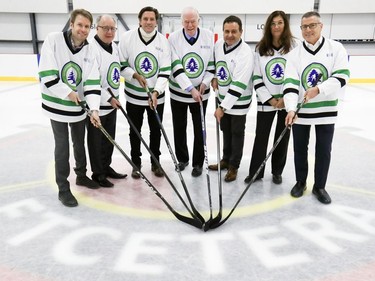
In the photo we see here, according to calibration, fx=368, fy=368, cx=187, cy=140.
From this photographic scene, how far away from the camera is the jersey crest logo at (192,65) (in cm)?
284

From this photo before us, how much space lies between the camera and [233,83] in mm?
2639

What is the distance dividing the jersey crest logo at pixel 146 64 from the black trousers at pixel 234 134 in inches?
26.3

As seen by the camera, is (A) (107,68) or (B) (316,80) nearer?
(B) (316,80)

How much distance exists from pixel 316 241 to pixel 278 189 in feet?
2.41

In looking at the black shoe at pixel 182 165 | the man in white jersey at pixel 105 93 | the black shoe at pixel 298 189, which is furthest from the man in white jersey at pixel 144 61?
the black shoe at pixel 298 189

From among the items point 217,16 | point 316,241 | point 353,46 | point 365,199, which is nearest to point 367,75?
point 353,46

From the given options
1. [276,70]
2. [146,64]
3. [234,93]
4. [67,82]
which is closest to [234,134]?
[234,93]

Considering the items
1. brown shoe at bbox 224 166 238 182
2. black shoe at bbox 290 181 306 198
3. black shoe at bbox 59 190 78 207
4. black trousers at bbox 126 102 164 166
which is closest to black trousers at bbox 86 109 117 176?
black trousers at bbox 126 102 164 166

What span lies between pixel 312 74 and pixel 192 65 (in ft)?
3.03

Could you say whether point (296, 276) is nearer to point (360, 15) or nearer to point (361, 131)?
point (361, 131)

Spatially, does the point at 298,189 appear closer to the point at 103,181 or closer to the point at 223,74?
the point at 223,74

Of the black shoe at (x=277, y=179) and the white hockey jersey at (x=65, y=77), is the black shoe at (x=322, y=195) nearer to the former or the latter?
the black shoe at (x=277, y=179)

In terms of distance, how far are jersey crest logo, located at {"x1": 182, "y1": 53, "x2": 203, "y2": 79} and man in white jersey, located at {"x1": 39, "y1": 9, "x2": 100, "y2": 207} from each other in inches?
29.2

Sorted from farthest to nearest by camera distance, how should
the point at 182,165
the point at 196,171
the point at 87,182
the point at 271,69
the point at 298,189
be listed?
1. the point at 182,165
2. the point at 196,171
3. the point at 87,182
4. the point at 298,189
5. the point at 271,69
